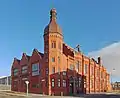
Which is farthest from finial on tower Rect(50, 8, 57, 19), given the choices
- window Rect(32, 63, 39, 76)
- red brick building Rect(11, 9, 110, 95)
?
window Rect(32, 63, 39, 76)

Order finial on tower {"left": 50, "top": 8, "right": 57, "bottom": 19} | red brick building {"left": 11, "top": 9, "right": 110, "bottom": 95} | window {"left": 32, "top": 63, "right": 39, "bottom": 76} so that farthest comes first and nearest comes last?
finial on tower {"left": 50, "top": 8, "right": 57, "bottom": 19}
window {"left": 32, "top": 63, "right": 39, "bottom": 76}
red brick building {"left": 11, "top": 9, "right": 110, "bottom": 95}

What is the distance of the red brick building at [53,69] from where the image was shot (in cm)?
6888

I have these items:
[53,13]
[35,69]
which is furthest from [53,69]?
[53,13]

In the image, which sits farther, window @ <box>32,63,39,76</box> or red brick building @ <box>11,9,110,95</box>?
window @ <box>32,63,39,76</box>

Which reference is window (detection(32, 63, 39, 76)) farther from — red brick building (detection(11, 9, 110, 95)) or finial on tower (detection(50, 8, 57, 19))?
finial on tower (detection(50, 8, 57, 19))

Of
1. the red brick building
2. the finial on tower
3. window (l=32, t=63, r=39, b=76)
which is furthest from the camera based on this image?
the finial on tower

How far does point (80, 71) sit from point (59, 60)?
13819 millimetres

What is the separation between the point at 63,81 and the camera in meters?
69.9

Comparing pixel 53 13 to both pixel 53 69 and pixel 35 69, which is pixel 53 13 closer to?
pixel 53 69

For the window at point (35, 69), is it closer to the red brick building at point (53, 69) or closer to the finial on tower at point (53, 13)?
the red brick building at point (53, 69)

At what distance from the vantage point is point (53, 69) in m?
68.9

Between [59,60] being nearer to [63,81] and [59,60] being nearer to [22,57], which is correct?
[63,81]

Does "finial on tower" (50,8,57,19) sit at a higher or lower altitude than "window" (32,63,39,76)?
higher

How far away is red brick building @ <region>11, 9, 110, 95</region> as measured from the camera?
226 feet
